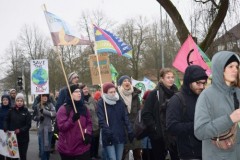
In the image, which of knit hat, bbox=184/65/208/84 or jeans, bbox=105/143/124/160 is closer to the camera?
knit hat, bbox=184/65/208/84

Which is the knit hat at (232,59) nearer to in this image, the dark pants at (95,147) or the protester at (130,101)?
the protester at (130,101)

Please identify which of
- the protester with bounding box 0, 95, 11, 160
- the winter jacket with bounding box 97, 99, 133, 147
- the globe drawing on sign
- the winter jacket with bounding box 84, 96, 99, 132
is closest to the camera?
the winter jacket with bounding box 97, 99, 133, 147

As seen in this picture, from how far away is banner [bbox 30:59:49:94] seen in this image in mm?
9406

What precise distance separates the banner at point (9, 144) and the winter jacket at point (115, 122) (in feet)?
8.52

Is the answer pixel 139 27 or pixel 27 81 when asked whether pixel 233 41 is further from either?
pixel 27 81

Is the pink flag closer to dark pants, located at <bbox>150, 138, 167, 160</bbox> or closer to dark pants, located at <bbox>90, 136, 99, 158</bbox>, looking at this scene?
dark pants, located at <bbox>150, 138, 167, 160</bbox>

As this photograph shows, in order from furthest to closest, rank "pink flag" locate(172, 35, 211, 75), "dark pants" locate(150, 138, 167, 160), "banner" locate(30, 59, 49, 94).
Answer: "banner" locate(30, 59, 49, 94) < "pink flag" locate(172, 35, 211, 75) < "dark pants" locate(150, 138, 167, 160)

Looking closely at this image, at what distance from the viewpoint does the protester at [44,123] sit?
8500 millimetres

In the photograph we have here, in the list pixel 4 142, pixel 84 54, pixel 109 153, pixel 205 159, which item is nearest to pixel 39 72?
pixel 4 142

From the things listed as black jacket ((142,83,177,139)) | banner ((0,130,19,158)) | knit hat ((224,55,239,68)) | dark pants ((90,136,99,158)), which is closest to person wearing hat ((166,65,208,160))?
knit hat ((224,55,239,68))

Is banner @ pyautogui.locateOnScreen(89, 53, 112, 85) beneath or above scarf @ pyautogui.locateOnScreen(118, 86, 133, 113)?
above

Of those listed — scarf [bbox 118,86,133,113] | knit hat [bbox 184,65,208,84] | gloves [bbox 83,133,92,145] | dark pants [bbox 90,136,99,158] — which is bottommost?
dark pants [bbox 90,136,99,158]

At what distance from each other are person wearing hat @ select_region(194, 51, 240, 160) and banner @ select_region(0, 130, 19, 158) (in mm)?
5844

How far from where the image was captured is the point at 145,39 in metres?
45.0
